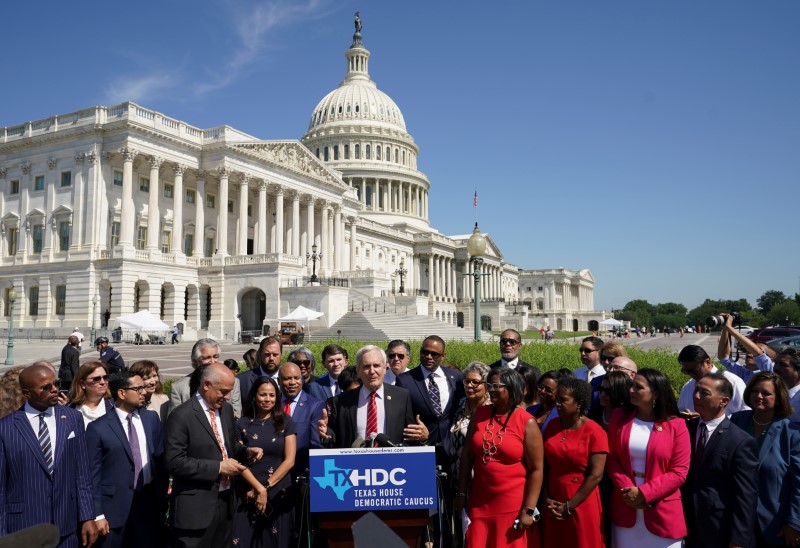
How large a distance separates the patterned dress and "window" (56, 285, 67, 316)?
49.6m

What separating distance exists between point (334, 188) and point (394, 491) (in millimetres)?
63006

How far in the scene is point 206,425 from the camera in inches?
230

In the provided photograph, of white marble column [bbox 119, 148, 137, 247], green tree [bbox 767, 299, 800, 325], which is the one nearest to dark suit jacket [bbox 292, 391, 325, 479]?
white marble column [bbox 119, 148, 137, 247]

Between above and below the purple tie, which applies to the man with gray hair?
above

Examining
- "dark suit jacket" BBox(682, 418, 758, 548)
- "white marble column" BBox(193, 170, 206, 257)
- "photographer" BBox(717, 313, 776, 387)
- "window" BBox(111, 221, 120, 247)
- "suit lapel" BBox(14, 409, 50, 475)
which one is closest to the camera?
"suit lapel" BBox(14, 409, 50, 475)

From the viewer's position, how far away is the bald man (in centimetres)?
564

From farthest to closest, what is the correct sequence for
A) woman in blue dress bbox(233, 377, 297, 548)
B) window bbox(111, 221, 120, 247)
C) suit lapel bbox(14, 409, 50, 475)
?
window bbox(111, 221, 120, 247)
woman in blue dress bbox(233, 377, 297, 548)
suit lapel bbox(14, 409, 50, 475)

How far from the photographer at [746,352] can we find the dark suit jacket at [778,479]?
3.11 meters

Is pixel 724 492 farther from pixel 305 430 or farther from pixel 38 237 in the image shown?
pixel 38 237

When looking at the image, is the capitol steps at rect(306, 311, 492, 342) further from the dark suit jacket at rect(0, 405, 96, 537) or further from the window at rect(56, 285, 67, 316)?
the dark suit jacket at rect(0, 405, 96, 537)

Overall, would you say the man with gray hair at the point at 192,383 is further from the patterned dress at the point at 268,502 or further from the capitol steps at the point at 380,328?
the capitol steps at the point at 380,328

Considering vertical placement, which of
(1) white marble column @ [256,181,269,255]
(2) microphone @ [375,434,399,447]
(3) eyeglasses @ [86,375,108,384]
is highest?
(1) white marble column @ [256,181,269,255]

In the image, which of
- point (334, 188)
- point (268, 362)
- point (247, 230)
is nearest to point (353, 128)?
point (334, 188)

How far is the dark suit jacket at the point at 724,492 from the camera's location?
533 centimetres
